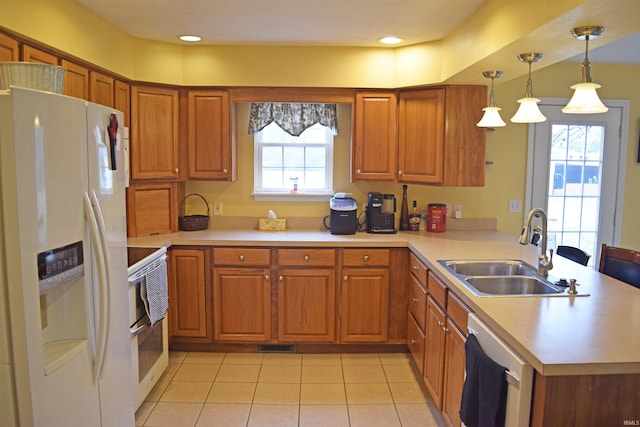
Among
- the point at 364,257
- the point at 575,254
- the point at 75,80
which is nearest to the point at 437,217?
the point at 364,257

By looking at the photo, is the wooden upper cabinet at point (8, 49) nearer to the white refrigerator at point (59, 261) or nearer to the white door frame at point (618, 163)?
the white refrigerator at point (59, 261)

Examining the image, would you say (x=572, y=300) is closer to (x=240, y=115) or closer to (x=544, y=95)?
(x=544, y=95)

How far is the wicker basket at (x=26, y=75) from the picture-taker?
1.69 metres

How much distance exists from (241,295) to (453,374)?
1.73 meters

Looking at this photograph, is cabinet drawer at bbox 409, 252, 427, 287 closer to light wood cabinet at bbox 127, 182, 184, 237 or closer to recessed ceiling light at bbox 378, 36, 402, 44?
recessed ceiling light at bbox 378, 36, 402, 44

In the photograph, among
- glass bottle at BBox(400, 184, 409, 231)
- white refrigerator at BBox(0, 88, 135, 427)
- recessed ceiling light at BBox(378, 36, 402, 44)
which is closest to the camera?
white refrigerator at BBox(0, 88, 135, 427)

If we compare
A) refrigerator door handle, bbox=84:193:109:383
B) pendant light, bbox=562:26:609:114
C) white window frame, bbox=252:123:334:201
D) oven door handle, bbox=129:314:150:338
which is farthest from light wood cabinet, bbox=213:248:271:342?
pendant light, bbox=562:26:609:114

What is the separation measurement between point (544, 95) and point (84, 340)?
3828 millimetres

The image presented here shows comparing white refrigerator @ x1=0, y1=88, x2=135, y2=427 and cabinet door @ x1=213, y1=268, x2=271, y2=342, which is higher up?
white refrigerator @ x1=0, y1=88, x2=135, y2=427

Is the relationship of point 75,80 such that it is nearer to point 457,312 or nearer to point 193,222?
point 193,222

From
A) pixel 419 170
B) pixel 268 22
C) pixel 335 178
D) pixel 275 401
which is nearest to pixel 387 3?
pixel 268 22

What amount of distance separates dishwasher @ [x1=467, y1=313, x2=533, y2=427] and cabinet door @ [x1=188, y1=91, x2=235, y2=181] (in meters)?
2.54

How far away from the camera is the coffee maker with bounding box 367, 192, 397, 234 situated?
3.81 metres

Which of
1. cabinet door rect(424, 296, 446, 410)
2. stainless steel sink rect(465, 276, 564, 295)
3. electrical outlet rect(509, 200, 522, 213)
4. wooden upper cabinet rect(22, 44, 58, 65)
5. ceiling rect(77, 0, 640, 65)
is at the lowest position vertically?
cabinet door rect(424, 296, 446, 410)
